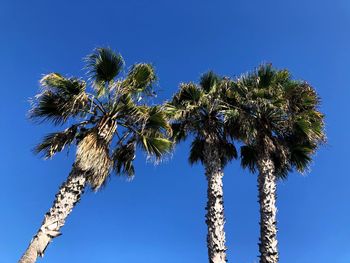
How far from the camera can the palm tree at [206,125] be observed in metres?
14.4

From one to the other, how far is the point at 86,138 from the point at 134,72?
2631 mm

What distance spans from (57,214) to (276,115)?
8488 mm

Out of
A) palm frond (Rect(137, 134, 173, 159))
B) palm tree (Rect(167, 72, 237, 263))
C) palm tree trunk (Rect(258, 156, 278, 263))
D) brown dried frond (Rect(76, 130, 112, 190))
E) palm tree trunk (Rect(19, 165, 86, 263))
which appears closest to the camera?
palm tree trunk (Rect(19, 165, 86, 263))

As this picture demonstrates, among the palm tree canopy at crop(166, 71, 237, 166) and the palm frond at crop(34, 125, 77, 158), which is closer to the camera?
the palm frond at crop(34, 125, 77, 158)

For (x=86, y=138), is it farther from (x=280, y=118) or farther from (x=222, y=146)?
(x=280, y=118)

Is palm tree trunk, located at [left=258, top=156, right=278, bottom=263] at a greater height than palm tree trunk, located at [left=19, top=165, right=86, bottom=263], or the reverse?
palm tree trunk, located at [left=258, top=156, right=278, bottom=263]

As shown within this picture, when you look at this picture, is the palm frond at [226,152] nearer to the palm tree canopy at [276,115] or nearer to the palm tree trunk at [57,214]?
the palm tree canopy at [276,115]

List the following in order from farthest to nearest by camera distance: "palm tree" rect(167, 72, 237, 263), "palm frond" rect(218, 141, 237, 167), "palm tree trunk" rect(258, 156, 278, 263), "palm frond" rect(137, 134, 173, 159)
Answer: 1. "palm frond" rect(218, 141, 237, 167)
2. "palm tree" rect(167, 72, 237, 263)
3. "palm tree trunk" rect(258, 156, 278, 263)
4. "palm frond" rect(137, 134, 173, 159)

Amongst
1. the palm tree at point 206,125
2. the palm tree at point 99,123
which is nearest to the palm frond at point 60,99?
the palm tree at point 99,123

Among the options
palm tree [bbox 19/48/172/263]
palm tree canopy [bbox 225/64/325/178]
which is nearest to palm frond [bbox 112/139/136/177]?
palm tree [bbox 19/48/172/263]

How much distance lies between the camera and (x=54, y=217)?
31.2 feet

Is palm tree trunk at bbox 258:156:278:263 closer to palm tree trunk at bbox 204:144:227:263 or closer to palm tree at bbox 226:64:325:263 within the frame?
palm tree at bbox 226:64:325:263

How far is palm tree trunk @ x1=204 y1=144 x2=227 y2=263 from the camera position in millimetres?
12664

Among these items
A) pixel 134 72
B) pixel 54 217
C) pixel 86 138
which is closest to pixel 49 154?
pixel 86 138
